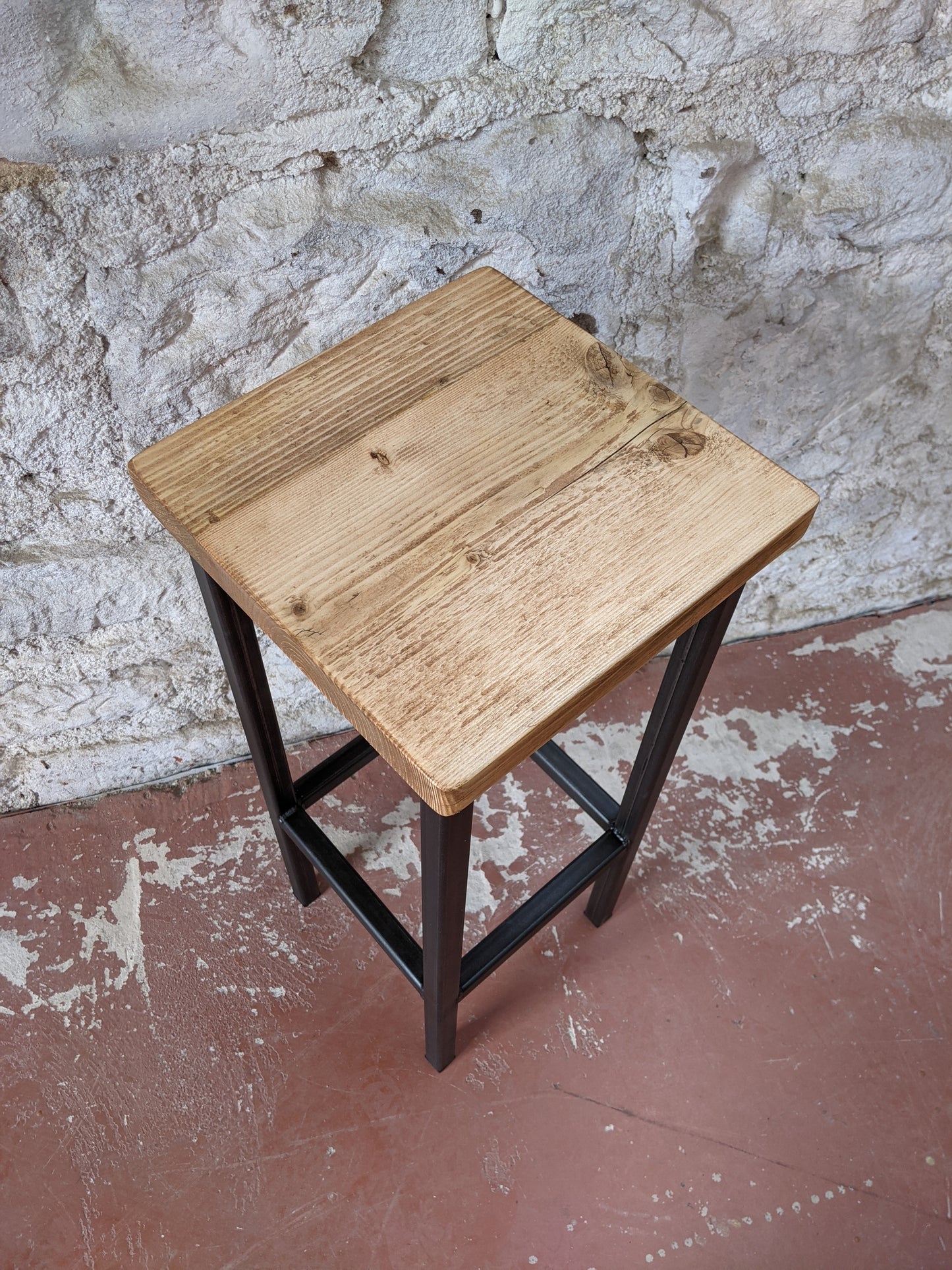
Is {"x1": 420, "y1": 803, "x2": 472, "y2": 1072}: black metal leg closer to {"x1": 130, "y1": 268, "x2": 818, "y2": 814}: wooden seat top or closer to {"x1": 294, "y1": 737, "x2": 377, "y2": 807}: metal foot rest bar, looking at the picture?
{"x1": 130, "y1": 268, "x2": 818, "y2": 814}: wooden seat top

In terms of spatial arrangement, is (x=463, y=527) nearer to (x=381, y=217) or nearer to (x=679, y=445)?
(x=679, y=445)

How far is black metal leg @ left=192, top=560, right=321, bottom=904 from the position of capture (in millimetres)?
1231

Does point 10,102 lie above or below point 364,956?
above

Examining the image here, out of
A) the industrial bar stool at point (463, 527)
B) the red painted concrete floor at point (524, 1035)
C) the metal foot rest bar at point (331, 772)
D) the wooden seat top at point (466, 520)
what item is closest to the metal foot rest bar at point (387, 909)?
the metal foot rest bar at point (331, 772)

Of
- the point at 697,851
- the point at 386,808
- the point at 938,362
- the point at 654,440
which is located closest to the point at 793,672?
the point at 697,851

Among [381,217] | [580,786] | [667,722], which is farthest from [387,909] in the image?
[381,217]

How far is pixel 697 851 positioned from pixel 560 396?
1.15 metres

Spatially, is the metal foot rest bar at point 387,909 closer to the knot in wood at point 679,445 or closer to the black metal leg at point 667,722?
the black metal leg at point 667,722

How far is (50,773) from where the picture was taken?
1.93 m

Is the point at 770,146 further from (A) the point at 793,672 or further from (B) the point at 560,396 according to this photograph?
(A) the point at 793,672

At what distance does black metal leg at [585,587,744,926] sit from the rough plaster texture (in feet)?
2.11

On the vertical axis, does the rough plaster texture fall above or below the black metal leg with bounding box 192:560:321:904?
above

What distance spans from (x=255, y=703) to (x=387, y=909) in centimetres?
41

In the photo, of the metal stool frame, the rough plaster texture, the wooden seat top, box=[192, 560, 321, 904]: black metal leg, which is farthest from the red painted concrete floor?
the wooden seat top
